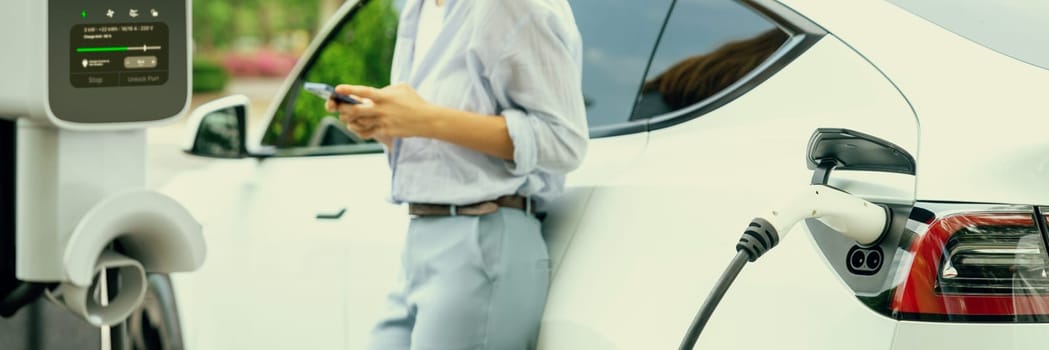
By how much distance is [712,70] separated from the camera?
1.88 meters

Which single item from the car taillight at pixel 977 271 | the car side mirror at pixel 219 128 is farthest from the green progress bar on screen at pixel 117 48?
the car side mirror at pixel 219 128

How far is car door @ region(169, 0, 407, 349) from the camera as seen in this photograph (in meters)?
2.49

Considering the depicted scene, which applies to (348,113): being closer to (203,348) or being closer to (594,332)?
(594,332)

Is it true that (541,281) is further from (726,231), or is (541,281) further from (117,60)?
(117,60)

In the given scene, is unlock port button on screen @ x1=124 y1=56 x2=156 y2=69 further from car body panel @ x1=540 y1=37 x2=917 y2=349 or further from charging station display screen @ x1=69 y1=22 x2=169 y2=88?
car body panel @ x1=540 y1=37 x2=917 y2=349

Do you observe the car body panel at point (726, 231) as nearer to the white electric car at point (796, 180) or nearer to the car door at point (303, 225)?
the white electric car at point (796, 180)

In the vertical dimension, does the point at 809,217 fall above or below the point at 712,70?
below

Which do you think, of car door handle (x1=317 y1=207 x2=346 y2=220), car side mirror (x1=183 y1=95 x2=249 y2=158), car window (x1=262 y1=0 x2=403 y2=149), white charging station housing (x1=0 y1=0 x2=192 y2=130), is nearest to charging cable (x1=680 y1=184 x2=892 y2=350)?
white charging station housing (x1=0 y1=0 x2=192 y2=130)

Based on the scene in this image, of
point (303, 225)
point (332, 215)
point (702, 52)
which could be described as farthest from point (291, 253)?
point (702, 52)

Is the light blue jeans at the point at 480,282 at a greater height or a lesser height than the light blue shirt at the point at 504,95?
lesser

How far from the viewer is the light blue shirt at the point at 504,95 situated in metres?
1.88

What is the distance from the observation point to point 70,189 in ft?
5.07

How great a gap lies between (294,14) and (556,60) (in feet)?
49.2

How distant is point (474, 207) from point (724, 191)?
447 millimetres
